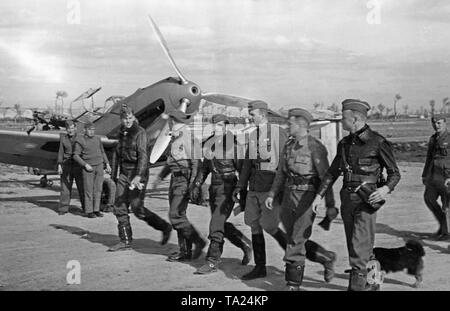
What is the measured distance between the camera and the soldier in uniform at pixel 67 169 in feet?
39.2

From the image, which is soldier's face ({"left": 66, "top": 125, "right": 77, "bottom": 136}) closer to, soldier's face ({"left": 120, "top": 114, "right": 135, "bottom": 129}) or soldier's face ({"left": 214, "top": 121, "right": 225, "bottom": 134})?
soldier's face ({"left": 120, "top": 114, "right": 135, "bottom": 129})

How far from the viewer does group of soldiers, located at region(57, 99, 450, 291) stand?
209 inches

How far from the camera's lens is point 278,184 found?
238 inches

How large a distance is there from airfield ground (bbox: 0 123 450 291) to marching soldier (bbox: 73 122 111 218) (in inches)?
16.6

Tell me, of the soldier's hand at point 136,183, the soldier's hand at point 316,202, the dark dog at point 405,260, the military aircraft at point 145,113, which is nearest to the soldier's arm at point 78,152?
the military aircraft at point 145,113

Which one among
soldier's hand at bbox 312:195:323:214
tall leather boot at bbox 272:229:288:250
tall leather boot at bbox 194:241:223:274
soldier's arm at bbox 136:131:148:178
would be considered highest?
soldier's arm at bbox 136:131:148:178

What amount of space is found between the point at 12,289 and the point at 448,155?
609 cm

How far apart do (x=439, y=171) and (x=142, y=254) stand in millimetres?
4384

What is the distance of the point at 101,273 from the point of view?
669 centimetres

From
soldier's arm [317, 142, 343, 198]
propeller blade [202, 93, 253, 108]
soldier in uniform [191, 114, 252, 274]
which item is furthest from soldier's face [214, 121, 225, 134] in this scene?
propeller blade [202, 93, 253, 108]

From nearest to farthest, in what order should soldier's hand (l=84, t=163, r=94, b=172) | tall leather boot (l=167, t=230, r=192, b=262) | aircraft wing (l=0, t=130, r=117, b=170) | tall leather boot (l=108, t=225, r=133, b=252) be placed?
tall leather boot (l=167, t=230, r=192, b=262) < tall leather boot (l=108, t=225, r=133, b=252) < soldier's hand (l=84, t=163, r=94, b=172) < aircraft wing (l=0, t=130, r=117, b=170)
